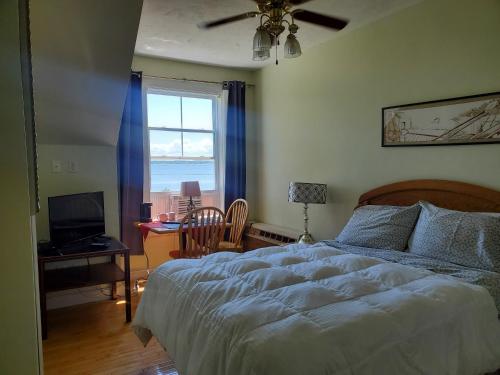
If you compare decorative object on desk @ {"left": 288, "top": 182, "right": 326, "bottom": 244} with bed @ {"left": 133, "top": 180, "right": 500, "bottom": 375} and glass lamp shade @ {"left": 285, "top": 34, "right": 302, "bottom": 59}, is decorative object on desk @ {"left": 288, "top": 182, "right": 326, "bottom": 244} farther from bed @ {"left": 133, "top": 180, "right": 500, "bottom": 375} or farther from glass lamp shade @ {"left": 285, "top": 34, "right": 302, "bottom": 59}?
glass lamp shade @ {"left": 285, "top": 34, "right": 302, "bottom": 59}

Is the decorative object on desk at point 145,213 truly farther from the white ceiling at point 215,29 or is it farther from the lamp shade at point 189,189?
the white ceiling at point 215,29

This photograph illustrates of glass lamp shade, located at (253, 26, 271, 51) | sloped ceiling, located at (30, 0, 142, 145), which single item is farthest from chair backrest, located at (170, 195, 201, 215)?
glass lamp shade, located at (253, 26, 271, 51)

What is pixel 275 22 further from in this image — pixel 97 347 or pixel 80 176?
pixel 97 347

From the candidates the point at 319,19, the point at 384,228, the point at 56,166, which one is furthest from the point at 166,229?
the point at 319,19

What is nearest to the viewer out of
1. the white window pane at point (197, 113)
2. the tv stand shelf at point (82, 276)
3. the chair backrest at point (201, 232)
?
the tv stand shelf at point (82, 276)

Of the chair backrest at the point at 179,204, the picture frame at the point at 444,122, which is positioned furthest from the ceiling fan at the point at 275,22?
the chair backrest at the point at 179,204

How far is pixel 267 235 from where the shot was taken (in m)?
4.36

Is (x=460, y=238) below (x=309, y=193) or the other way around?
below

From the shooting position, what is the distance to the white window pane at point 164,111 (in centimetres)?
436

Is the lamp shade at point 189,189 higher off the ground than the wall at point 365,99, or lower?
lower

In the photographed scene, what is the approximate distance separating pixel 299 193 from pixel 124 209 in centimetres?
186

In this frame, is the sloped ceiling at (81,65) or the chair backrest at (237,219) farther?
the chair backrest at (237,219)

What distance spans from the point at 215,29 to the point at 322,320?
2.70m

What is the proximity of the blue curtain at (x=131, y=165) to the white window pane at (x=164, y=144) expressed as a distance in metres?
0.25
